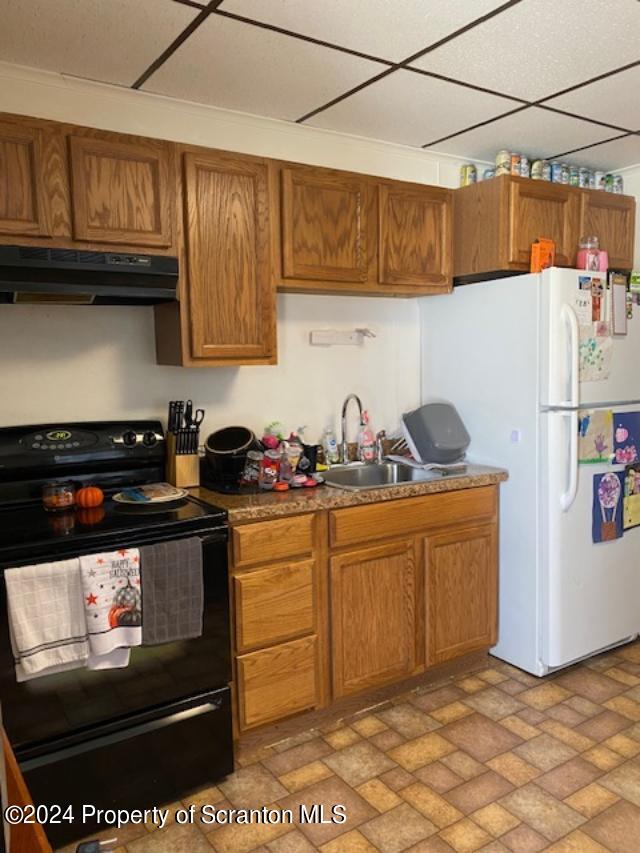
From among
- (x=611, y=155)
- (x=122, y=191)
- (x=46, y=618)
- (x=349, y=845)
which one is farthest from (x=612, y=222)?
(x=46, y=618)

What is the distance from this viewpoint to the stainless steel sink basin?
9.73 ft

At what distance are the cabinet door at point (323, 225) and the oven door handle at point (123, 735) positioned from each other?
5.27 ft

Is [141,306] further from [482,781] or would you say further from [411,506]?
[482,781]

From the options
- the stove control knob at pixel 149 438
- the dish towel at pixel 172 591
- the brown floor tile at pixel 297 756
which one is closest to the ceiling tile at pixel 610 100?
the stove control knob at pixel 149 438

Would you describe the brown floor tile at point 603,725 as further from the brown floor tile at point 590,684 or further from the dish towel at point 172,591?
the dish towel at point 172,591

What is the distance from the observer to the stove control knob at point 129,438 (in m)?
2.44

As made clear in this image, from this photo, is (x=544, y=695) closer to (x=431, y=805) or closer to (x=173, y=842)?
(x=431, y=805)

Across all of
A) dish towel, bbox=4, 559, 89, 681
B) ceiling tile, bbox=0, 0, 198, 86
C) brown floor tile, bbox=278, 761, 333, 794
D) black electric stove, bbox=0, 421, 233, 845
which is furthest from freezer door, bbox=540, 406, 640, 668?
ceiling tile, bbox=0, 0, 198, 86

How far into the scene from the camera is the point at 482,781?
217 cm

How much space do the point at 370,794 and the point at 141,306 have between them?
1924 mm

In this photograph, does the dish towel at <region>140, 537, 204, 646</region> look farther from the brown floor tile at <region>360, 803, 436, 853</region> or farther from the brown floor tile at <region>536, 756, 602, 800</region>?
the brown floor tile at <region>536, 756, 602, 800</region>

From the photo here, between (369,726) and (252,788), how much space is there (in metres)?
0.55

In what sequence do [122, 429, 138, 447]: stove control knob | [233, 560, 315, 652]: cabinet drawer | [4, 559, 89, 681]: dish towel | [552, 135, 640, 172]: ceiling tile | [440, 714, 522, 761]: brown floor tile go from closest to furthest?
[4, 559, 89, 681]: dish towel → [233, 560, 315, 652]: cabinet drawer → [440, 714, 522, 761]: brown floor tile → [122, 429, 138, 447]: stove control knob → [552, 135, 640, 172]: ceiling tile

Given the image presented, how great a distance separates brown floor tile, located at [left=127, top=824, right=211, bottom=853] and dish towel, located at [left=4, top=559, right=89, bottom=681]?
568 millimetres
